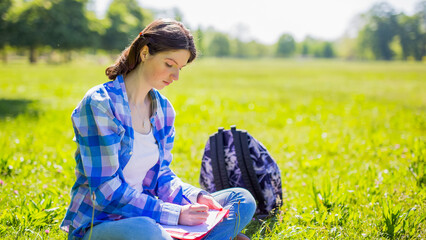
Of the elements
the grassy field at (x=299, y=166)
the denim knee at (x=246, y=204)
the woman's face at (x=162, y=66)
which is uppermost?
the woman's face at (x=162, y=66)

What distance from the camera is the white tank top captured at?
2.32 meters

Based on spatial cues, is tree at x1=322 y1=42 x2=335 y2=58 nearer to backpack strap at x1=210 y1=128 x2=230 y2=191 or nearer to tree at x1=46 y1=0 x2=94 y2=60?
tree at x1=46 y1=0 x2=94 y2=60

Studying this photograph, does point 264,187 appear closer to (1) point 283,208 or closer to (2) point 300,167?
(1) point 283,208

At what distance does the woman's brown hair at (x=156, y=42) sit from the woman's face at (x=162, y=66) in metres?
0.03

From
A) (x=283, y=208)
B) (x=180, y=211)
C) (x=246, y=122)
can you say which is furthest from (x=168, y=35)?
(x=246, y=122)

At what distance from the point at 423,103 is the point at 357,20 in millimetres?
71149

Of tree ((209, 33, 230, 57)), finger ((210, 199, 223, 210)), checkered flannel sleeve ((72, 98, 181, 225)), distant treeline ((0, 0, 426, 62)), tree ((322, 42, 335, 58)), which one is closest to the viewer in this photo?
checkered flannel sleeve ((72, 98, 181, 225))

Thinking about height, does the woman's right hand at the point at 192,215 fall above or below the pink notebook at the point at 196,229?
above

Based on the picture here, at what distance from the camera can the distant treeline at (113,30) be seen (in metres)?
12.4

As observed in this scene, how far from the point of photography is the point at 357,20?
2936 inches

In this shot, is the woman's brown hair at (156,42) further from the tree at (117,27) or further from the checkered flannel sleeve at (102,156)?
the tree at (117,27)

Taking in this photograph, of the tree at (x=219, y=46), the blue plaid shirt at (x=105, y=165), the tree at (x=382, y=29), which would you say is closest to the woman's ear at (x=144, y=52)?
the blue plaid shirt at (x=105, y=165)

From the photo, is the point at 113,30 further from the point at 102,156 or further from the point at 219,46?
the point at 219,46

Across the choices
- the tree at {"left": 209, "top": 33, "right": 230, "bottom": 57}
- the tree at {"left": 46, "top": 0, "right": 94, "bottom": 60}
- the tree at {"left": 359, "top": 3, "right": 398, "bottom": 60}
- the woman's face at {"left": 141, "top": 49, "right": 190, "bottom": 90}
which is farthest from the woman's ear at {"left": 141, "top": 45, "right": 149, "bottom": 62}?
the tree at {"left": 209, "top": 33, "right": 230, "bottom": 57}
